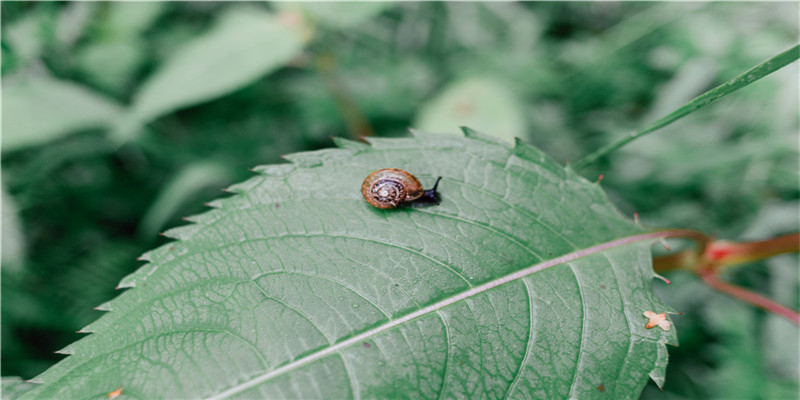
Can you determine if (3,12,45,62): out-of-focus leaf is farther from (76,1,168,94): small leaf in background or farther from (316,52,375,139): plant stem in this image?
(316,52,375,139): plant stem

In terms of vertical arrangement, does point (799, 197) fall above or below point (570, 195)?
above

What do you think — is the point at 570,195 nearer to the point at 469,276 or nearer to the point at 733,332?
the point at 469,276

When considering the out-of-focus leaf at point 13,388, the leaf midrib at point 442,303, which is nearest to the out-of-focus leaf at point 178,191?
the out-of-focus leaf at point 13,388

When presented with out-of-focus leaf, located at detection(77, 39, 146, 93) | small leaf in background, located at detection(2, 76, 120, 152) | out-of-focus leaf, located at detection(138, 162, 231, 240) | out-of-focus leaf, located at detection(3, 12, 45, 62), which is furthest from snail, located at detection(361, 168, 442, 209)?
out-of-focus leaf, located at detection(77, 39, 146, 93)

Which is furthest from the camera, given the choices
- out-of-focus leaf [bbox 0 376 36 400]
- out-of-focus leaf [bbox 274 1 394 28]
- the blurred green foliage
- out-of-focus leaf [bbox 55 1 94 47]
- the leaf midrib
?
out-of-focus leaf [bbox 55 1 94 47]

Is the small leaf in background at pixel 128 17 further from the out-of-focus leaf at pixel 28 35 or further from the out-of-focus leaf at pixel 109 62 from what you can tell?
the out-of-focus leaf at pixel 28 35

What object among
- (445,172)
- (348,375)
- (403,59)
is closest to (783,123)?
(445,172)
